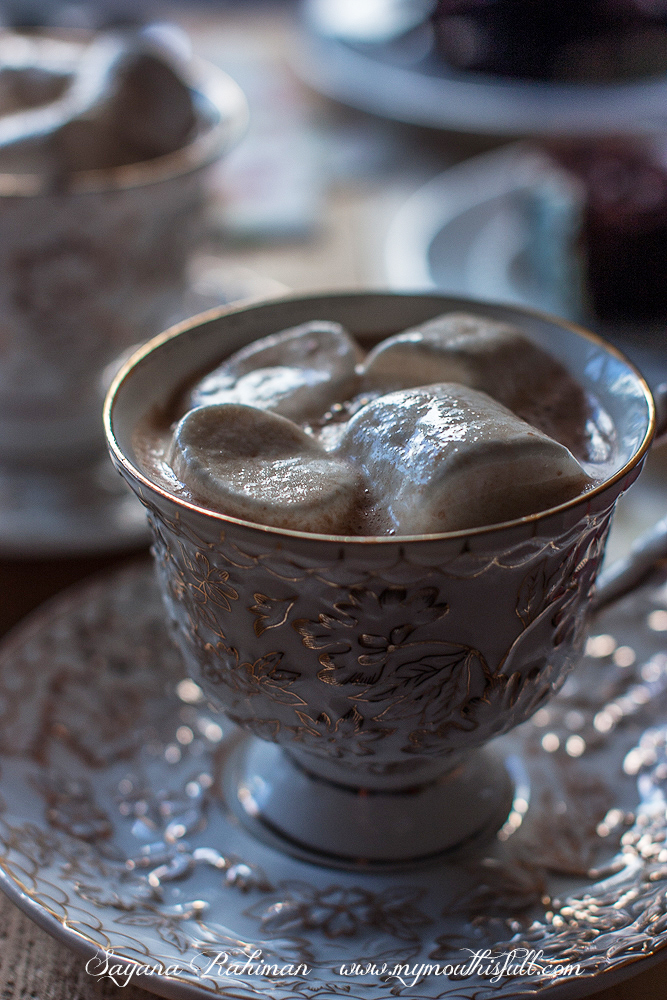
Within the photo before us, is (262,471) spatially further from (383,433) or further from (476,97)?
(476,97)

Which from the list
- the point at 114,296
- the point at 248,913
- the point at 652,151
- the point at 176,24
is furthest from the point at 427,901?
the point at 176,24

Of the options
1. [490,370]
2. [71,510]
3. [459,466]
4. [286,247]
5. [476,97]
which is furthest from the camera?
[476,97]

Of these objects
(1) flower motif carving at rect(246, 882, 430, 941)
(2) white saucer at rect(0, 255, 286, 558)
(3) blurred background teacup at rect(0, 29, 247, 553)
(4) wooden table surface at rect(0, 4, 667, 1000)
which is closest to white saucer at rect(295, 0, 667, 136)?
(4) wooden table surface at rect(0, 4, 667, 1000)

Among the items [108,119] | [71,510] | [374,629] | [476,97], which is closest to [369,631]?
[374,629]

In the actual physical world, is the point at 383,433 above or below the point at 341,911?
above

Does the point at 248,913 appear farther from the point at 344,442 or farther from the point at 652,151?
the point at 652,151
